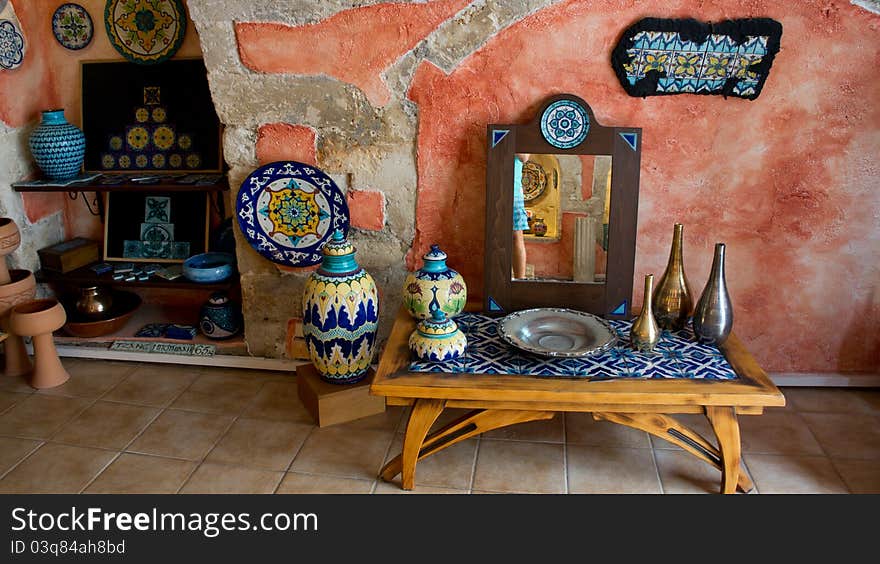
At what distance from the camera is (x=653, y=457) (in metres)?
2.54

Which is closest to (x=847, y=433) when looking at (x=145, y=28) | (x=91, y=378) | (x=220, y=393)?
(x=220, y=393)

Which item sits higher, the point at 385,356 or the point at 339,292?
the point at 339,292

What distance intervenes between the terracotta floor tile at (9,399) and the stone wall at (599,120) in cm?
114

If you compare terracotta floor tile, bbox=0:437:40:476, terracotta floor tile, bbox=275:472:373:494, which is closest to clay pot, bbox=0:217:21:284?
terracotta floor tile, bbox=0:437:40:476

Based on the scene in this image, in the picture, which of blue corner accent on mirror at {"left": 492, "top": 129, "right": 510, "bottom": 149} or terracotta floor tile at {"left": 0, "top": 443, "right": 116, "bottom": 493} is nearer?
terracotta floor tile at {"left": 0, "top": 443, "right": 116, "bottom": 493}

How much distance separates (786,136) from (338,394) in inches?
68.1

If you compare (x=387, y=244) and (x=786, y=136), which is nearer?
(x=786, y=136)

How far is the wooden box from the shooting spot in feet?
10.6

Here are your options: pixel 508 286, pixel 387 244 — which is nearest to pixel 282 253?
pixel 387 244

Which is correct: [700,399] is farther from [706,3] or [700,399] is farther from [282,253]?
[282,253]

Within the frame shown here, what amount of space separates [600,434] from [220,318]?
1.54 metres

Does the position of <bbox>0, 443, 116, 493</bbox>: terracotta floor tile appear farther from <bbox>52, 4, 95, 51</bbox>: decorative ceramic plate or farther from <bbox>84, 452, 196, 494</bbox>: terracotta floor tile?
<bbox>52, 4, 95, 51</bbox>: decorative ceramic plate

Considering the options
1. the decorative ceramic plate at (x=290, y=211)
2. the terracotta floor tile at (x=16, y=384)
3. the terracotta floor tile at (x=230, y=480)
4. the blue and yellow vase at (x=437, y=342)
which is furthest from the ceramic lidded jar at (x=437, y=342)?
the terracotta floor tile at (x=16, y=384)

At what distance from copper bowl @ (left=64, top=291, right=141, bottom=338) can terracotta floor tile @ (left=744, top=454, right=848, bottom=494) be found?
2.46 meters
